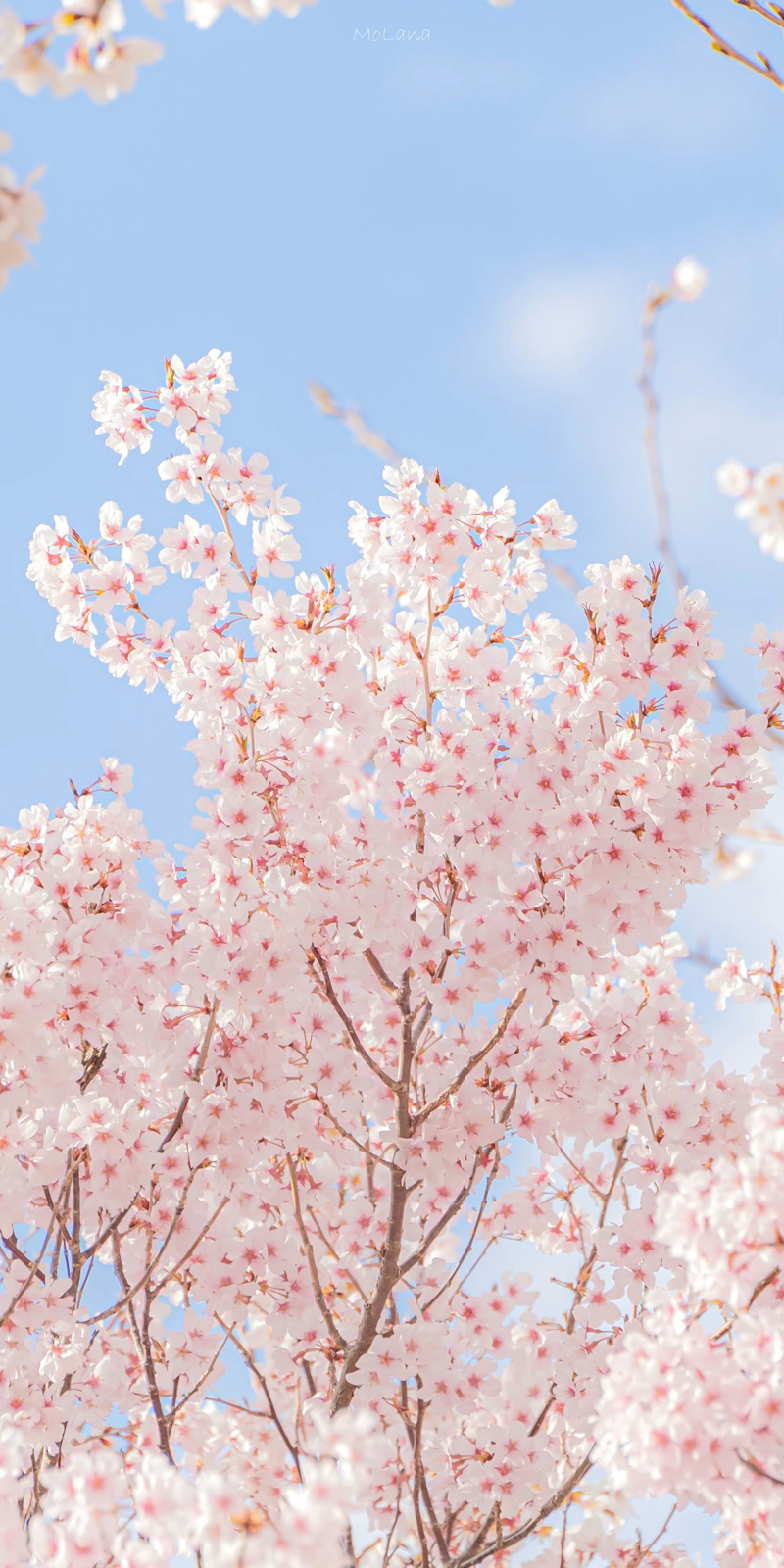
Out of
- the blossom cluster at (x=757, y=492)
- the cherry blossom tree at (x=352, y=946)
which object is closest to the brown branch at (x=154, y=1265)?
the cherry blossom tree at (x=352, y=946)

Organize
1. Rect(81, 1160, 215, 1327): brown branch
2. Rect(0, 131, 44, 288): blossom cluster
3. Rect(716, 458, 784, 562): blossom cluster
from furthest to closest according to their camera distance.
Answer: Rect(81, 1160, 215, 1327): brown branch < Rect(716, 458, 784, 562): blossom cluster < Rect(0, 131, 44, 288): blossom cluster

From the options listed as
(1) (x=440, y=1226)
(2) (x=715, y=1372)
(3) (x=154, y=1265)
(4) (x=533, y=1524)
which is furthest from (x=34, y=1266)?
(2) (x=715, y=1372)

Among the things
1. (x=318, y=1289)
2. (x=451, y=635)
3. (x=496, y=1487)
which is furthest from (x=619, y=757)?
(x=496, y=1487)

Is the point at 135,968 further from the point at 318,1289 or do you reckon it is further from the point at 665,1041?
the point at 665,1041

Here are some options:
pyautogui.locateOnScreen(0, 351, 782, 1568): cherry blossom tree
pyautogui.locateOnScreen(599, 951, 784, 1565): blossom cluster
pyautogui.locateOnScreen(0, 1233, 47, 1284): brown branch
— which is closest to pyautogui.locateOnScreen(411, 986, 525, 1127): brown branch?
pyautogui.locateOnScreen(0, 351, 782, 1568): cherry blossom tree

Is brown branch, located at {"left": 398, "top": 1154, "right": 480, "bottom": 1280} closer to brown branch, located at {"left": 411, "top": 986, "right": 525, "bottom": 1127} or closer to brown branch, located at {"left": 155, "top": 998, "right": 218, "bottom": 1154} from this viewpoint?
brown branch, located at {"left": 411, "top": 986, "right": 525, "bottom": 1127}

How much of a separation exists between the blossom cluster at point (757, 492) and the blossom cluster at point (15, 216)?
1541mm

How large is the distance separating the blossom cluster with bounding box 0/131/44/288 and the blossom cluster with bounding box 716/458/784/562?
1541 millimetres

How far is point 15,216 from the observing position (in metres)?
2.03

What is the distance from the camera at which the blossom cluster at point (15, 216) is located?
2.03m

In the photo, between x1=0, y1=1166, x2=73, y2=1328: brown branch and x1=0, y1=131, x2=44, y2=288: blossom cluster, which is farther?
x1=0, y1=1166, x2=73, y2=1328: brown branch

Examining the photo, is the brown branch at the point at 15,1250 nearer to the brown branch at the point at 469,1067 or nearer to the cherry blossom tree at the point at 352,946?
the cherry blossom tree at the point at 352,946

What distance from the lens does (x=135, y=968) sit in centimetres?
495

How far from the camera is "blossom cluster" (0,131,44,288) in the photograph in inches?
79.7
